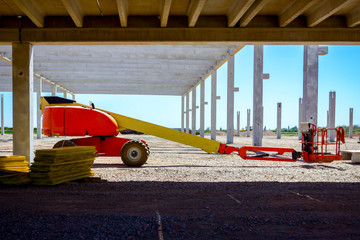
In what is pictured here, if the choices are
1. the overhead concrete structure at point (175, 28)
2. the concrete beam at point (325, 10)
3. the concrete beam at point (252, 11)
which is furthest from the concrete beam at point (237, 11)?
the concrete beam at point (325, 10)

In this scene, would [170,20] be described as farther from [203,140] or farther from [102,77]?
[102,77]

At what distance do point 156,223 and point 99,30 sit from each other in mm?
6629

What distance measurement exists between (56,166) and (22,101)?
126 inches

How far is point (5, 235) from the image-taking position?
3.96 m

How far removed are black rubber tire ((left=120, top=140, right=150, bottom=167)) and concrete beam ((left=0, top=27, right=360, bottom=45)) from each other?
329 centimetres

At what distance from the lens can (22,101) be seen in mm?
9156

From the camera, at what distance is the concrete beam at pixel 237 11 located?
7426mm

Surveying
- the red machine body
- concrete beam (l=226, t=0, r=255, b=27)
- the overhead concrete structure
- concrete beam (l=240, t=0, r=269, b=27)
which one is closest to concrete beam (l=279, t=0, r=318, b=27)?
the overhead concrete structure

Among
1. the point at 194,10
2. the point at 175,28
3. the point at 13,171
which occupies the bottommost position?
the point at 13,171

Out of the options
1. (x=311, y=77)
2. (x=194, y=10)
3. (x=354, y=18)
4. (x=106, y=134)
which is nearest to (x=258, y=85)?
(x=311, y=77)

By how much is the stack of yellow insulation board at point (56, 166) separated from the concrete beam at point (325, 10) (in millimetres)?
7279

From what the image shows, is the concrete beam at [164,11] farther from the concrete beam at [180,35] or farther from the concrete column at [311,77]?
the concrete column at [311,77]

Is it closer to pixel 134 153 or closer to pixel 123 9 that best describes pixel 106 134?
pixel 134 153

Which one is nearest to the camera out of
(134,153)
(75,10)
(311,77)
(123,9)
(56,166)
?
(56,166)
